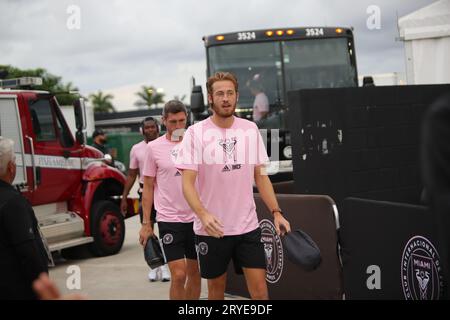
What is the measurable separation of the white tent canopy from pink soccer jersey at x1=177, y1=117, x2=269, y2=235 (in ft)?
21.0

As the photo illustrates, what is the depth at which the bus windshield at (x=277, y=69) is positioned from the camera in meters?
11.3

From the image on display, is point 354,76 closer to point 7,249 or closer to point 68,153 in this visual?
point 68,153

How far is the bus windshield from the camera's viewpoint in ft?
37.0

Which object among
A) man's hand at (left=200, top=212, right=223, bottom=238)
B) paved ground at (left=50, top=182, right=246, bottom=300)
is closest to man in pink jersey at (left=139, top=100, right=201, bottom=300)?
man's hand at (left=200, top=212, right=223, bottom=238)

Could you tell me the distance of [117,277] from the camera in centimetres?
870

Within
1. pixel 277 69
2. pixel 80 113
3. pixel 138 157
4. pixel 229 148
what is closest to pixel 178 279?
pixel 229 148

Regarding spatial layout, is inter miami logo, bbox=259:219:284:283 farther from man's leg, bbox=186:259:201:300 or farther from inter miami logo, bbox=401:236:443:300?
inter miami logo, bbox=401:236:443:300

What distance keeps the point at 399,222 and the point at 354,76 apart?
7.07 metres

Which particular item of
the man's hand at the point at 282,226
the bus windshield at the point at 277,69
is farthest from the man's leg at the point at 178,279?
the bus windshield at the point at 277,69

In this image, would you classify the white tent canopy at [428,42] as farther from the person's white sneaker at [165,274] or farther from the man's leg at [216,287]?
the man's leg at [216,287]

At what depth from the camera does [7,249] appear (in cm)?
360

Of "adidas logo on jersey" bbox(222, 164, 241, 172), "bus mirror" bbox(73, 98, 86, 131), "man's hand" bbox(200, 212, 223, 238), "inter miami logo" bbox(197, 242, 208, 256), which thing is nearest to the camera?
"man's hand" bbox(200, 212, 223, 238)

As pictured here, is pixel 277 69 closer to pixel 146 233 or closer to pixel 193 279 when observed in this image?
pixel 146 233
